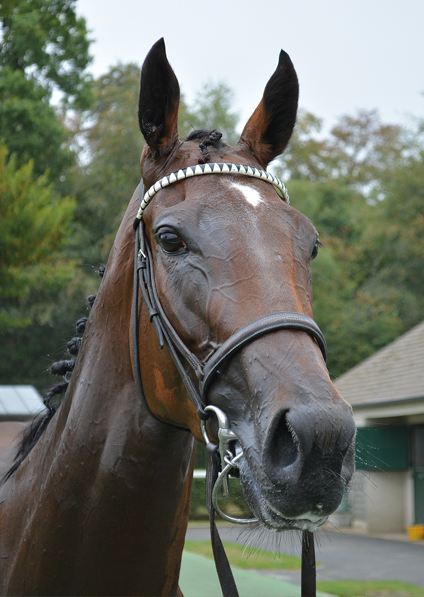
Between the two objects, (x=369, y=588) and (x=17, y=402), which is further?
(x=369, y=588)

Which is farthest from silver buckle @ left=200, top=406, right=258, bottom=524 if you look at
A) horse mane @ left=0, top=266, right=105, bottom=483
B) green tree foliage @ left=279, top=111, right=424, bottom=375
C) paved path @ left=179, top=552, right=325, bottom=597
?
green tree foliage @ left=279, top=111, right=424, bottom=375

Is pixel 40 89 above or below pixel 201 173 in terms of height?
above

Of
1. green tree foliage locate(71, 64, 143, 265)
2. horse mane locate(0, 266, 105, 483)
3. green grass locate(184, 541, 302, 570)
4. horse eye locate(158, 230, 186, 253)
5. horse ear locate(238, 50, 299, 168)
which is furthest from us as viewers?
green tree foliage locate(71, 64, 143, 265)

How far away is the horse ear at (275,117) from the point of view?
7.58 feet

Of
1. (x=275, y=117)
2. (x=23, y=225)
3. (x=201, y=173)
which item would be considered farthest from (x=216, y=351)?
(x=23, y=225)

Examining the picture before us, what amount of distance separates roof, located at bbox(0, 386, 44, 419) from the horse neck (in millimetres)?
4150

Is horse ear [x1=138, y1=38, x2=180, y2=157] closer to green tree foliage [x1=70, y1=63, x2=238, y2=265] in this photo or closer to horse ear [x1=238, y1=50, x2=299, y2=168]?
horse ear [x1=238, y1=50, x2=299, y2=168]

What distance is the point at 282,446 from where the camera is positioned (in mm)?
1530

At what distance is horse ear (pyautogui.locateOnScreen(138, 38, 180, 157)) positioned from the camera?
2068 millimetres

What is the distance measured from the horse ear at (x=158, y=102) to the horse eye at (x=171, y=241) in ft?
1.41

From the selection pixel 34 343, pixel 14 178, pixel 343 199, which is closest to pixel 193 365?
pixel 14 178

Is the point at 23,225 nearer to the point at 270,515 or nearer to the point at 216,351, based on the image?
the point at 216,351

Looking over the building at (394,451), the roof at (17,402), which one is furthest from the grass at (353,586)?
the building at (394,451)

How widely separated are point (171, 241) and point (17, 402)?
534cm
